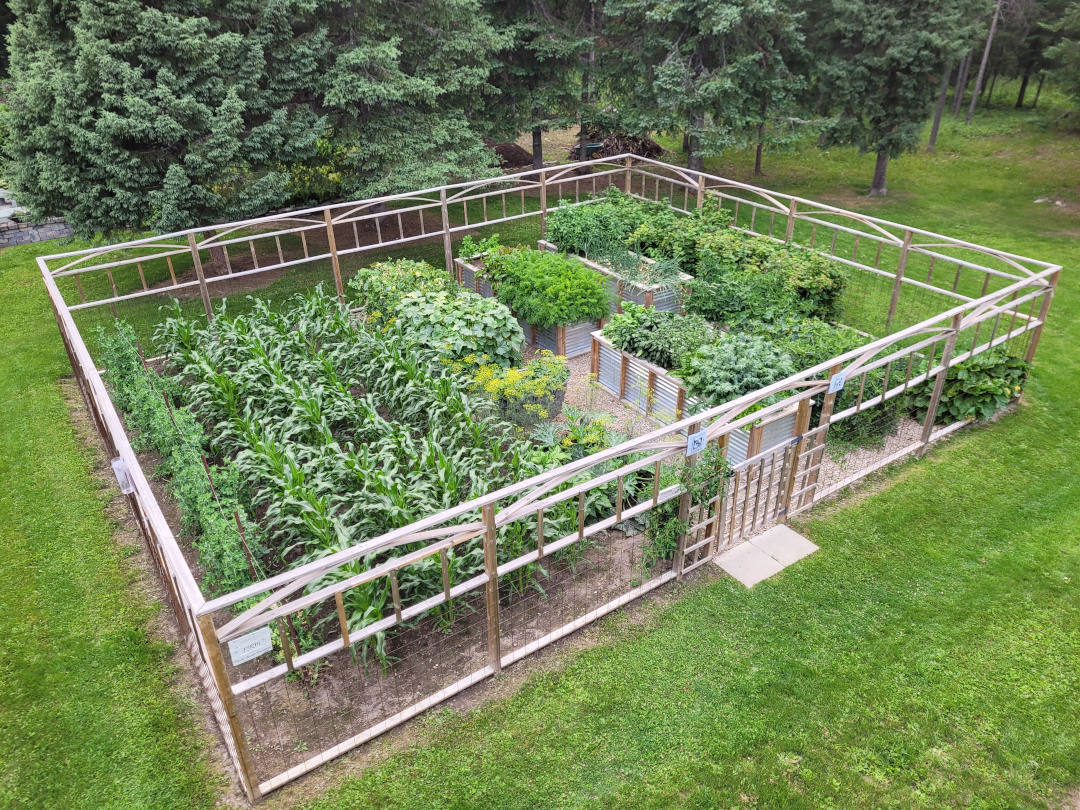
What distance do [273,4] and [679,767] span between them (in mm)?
10773

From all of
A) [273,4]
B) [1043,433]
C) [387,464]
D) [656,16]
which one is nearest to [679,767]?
[387,464]

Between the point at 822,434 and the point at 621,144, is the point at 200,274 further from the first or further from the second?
the point at 621,144

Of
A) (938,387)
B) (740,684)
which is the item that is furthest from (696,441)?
(938,387)

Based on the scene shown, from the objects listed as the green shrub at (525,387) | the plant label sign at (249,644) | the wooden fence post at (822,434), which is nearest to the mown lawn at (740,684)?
the wooden fence post at (822,434)

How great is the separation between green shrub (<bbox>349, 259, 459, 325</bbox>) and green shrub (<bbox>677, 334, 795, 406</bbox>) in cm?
334

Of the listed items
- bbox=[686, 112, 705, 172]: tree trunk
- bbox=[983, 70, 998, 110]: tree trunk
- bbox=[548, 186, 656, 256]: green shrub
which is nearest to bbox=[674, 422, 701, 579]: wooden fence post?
bbox=[548, 186, 656, 256]: green shrub

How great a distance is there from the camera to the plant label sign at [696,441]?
530 centimetres

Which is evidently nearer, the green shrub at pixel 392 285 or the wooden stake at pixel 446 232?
the green shrub at pixel 392 285

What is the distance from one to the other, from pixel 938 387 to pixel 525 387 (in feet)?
13.2

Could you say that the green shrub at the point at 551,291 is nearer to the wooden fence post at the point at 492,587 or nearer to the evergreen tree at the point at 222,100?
the evergreen tree at the point at 222,100

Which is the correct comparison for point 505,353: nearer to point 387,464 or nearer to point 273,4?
point 387,464

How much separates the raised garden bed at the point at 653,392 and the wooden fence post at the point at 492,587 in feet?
9.81

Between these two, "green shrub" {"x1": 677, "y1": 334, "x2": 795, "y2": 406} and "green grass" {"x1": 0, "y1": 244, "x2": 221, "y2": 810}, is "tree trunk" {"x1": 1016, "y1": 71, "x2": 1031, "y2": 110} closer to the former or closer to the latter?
"green shrub" {"x1": 677, "y1": 334, "x2": 795, "y2": 406}

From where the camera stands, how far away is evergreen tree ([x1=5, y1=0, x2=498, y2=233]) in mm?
9633
